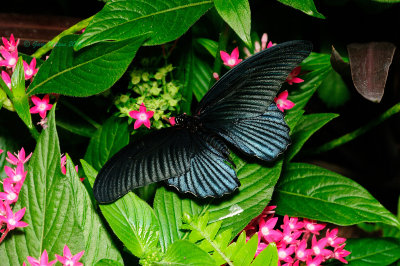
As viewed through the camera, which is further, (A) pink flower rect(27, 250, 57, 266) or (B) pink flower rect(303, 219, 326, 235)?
(B) pink flower rect(303, 219, 326, 235)

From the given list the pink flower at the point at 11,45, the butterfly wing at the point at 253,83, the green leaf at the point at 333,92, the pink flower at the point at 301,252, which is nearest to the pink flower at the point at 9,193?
the pink flower at the point at 11,45

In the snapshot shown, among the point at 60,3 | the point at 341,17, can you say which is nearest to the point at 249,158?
the point at 341,17

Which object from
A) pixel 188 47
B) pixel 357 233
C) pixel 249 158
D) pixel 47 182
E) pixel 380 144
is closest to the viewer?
pixel 47 182

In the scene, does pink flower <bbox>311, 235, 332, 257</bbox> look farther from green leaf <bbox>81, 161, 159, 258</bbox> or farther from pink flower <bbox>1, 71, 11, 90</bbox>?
pink flower <bbox>1, 71, 11, 90</bbox>

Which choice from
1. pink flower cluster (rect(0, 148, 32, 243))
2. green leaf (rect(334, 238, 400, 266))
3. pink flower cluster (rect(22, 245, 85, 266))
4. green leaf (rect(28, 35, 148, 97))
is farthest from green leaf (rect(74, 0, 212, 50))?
green leaf (rect(334, 238, 400, 266))

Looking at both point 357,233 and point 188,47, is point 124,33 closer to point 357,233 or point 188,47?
point 188,47

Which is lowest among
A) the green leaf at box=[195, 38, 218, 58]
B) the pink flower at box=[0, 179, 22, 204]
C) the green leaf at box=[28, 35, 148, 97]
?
the pink flower at box=[0, 179, 22, 204]
